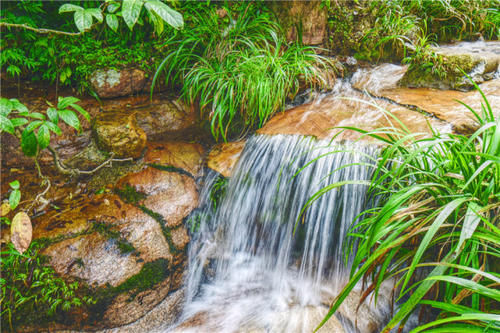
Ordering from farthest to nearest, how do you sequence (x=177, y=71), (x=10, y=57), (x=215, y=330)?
(x=177, y=71)
(x=10, y=57)
(x=215, y=330)

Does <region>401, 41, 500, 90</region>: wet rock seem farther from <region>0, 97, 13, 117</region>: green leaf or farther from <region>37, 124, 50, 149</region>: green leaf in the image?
<region>0, 97, 13, 117</region>: green leaf

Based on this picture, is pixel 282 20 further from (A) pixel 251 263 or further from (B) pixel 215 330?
(B) pixel 215 330

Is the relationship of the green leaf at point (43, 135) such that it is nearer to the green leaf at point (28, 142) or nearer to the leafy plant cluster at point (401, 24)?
the green leaf at point (28, 142)

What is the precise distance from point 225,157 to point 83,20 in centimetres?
165

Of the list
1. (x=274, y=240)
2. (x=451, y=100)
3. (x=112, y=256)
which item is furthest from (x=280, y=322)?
(x=451, y=100)

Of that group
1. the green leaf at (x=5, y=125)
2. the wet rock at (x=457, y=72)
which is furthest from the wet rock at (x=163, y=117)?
the wet rock at (x=457, y=72)

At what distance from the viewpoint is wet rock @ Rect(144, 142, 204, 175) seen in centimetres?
282

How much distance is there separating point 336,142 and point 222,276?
1.54 metres

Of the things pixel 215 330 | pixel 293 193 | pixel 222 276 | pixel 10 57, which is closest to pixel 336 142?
pixel 293 193

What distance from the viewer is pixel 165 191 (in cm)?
258

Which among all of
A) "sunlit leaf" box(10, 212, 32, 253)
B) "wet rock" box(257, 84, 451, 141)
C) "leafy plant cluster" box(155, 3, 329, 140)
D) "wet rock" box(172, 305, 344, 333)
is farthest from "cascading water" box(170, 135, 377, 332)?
"sunlit leaf" box(10, 212, 32, 253)

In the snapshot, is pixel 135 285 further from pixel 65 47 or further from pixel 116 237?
pixel 65 47

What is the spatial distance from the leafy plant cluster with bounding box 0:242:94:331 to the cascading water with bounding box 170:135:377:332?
851mm

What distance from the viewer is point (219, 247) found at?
2.59 m
